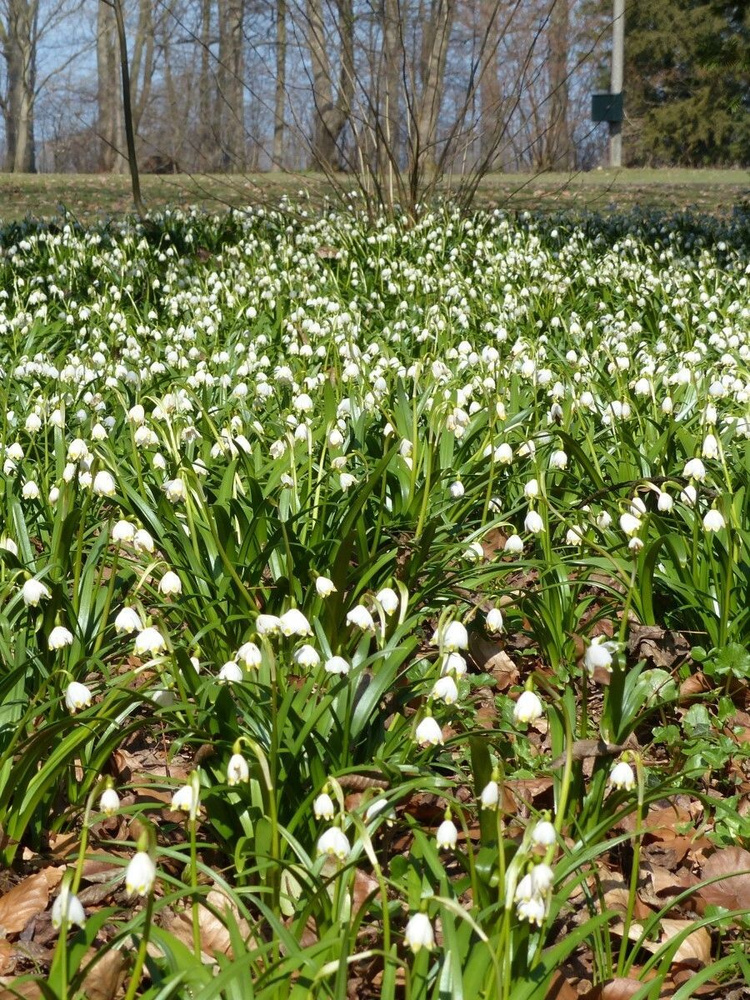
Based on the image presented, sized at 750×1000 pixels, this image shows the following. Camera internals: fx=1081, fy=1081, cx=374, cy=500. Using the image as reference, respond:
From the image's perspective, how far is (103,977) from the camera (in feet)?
5.50

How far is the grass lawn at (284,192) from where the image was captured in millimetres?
12992

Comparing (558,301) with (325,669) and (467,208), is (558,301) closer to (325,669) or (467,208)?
(467,208)

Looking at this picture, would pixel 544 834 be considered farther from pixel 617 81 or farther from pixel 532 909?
pixel 617 81

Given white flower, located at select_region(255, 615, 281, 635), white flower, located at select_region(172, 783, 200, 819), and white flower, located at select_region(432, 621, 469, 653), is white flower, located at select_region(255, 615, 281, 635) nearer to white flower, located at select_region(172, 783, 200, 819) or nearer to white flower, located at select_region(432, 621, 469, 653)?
white flower, located at select_region(432, 621, 469, 653)

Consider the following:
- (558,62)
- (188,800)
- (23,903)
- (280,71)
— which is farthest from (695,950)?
(280,71)

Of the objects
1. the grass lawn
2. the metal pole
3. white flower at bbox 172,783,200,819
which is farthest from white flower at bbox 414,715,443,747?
the metal pole

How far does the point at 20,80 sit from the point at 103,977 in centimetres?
3816

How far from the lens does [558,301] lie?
21.9ft

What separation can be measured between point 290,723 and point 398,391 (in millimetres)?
1951

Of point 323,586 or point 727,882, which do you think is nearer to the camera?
point 727,882

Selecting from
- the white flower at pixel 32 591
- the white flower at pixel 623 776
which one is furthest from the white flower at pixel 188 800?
the white flower at pixel 32 591

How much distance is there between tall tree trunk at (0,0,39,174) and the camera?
33531mm

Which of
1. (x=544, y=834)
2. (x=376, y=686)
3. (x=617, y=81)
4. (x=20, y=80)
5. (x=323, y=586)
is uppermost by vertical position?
(x=20, y=80)

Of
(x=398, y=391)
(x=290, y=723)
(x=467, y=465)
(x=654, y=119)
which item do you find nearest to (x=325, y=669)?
(x=290, y=723)
